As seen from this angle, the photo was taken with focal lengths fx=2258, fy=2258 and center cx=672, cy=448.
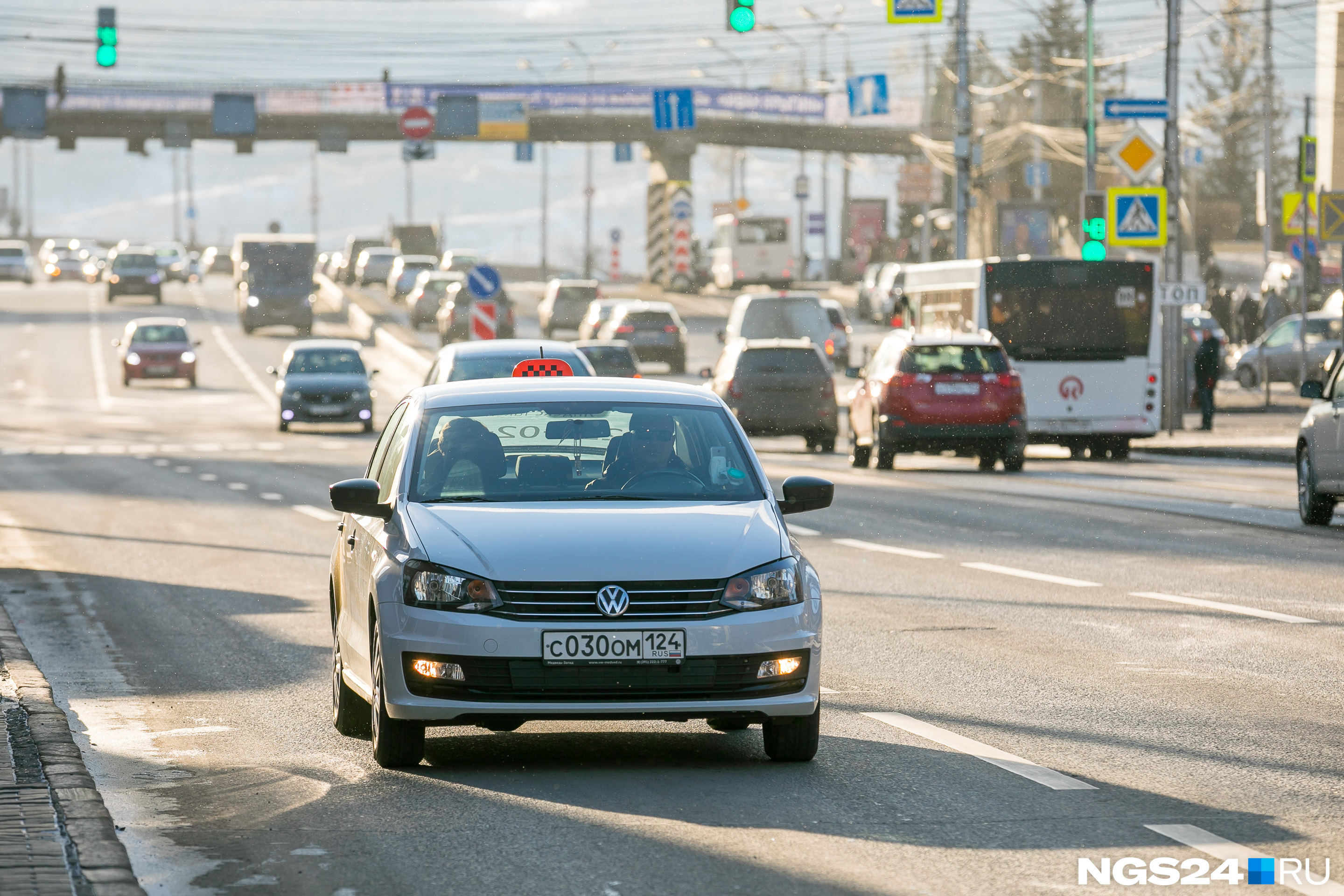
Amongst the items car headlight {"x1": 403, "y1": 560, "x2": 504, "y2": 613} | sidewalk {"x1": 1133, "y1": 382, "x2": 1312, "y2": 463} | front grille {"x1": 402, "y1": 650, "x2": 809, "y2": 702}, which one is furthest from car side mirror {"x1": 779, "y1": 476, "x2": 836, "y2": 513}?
sidewalk {"x1": 1133, "y1": 382, "x2": 1312, "y2": 463}

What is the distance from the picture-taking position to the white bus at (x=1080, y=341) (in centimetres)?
3238

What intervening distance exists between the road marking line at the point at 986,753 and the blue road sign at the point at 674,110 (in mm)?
65547

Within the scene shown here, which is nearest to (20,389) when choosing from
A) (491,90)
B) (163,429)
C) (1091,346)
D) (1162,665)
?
(163,429)

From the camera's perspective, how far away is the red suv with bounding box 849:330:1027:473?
91.7ft

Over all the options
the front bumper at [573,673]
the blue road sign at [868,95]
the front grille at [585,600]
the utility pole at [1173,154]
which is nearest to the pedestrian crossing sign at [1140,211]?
the utility pole at [1173,154]

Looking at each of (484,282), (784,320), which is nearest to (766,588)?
(484,282)

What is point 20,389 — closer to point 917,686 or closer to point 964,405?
point 964,405

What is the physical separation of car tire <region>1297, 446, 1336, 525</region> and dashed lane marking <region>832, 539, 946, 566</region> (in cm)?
397

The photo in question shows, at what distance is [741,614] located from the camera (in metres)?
7.67

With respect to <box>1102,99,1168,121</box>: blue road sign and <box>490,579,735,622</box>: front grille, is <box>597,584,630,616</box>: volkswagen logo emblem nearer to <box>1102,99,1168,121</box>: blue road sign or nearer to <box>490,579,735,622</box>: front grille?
<box>490,579,735,622</box>: front grille

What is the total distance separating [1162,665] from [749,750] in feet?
10.0

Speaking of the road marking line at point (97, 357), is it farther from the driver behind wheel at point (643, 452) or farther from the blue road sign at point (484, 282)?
the driver behind wheel at point (643, 452)

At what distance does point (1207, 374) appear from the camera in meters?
35.8

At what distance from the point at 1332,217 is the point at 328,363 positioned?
18.2m
